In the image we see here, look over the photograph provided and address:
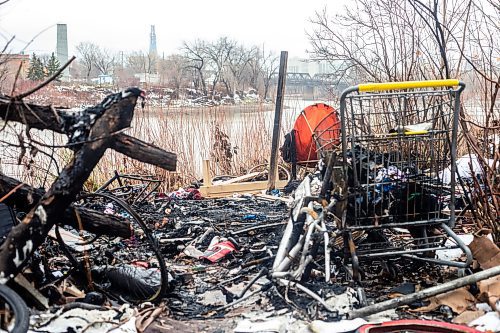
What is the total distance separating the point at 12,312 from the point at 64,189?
2.54 feet

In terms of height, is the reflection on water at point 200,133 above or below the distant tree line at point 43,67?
below

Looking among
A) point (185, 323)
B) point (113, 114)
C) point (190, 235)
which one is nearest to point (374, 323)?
point (185, 323)

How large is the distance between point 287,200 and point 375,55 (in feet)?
7.95

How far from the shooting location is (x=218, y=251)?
4.38 metres

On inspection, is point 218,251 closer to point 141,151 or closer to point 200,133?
point 141,151

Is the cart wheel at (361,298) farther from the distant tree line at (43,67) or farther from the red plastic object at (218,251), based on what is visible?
the distant tree line at (43,67)

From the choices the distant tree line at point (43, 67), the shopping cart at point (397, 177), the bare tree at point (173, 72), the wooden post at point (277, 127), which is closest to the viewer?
the shopping cart at point (397, 177)

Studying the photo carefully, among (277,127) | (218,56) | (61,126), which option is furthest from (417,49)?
(218,56)

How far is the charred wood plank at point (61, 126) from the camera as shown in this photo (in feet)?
9.27

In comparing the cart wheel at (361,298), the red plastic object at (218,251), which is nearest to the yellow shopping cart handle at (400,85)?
the cart wheel at (361,298)

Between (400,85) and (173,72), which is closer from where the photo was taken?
(400,85)

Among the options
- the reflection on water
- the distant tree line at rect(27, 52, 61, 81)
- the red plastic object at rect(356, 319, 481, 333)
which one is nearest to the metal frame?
the red plastic object at rect(356, 319, 481, 333)

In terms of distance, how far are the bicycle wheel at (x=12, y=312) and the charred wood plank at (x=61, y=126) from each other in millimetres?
958

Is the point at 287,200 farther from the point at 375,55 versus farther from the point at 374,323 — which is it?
the point at 374,323
